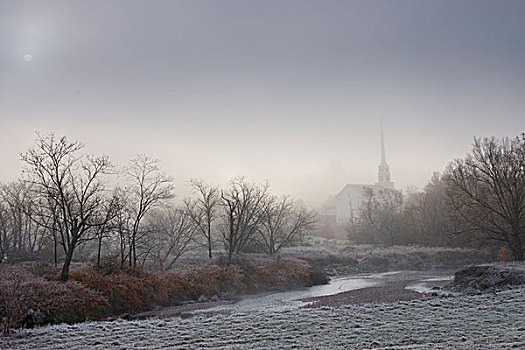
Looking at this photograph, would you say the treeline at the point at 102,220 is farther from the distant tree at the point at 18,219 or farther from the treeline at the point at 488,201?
the treeline at the point at 488,201

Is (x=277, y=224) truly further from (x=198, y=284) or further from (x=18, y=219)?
(x=18, y=219)

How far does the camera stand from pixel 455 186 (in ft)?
102

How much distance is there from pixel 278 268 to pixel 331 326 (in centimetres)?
1752

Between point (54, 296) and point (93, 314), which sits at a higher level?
point (54, 296)

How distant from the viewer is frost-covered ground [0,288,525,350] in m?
7.50

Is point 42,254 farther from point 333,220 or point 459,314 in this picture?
point 333,220

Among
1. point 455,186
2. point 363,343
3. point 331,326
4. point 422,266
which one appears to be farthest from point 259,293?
point 422,266

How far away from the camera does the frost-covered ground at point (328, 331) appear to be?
7496mm

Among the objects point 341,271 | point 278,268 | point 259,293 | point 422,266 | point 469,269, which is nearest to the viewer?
point 469,269

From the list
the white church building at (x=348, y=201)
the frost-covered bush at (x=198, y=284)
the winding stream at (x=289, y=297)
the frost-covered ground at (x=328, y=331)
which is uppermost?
the white church building at (x=348, y=201)

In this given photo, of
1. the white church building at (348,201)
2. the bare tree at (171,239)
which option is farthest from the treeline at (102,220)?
the white church building at (348,201)

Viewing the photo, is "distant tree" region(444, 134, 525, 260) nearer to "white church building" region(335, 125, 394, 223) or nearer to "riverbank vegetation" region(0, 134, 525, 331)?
"riverbank vegetation" region(0, 134, 525, 331)

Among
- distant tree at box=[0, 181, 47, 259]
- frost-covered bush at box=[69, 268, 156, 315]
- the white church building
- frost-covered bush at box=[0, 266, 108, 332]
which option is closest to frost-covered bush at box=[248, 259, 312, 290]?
frost-covered bush at box=[69, 268, 156, 315]

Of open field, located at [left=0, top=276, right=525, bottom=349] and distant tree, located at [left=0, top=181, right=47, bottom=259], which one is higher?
distant tree, located at [left=0, top=181, right=47, bottom=259]
